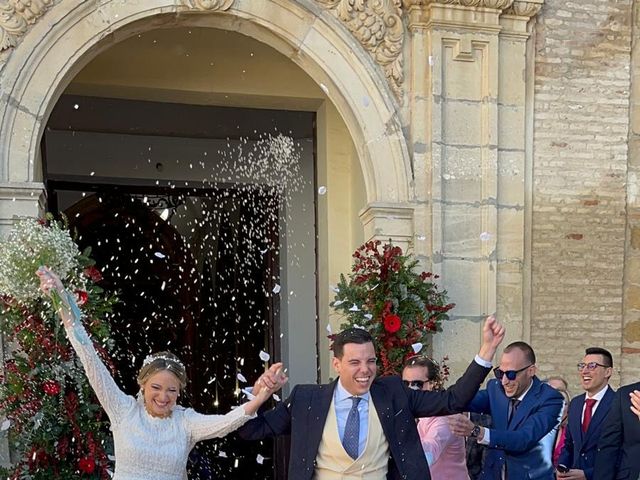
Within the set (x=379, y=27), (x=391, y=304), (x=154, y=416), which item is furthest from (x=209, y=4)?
(x=154, y=416)

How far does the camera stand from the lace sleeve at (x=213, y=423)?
4.10 meters

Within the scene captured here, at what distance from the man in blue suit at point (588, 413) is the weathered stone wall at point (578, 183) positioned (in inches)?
91.1

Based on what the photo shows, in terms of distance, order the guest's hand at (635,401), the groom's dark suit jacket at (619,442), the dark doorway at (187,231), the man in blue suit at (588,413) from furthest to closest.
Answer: the dark doorway at (187,231) → the man in blue suit at (588,413) → the groom's dark suit jacket at (619,442) → the guest's hand at (635,401)

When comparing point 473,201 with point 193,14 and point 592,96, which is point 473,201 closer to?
point 592,96

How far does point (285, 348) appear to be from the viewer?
11.2 meters

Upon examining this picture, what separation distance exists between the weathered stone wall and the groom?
14.0 ft

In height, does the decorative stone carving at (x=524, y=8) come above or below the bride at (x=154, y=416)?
above

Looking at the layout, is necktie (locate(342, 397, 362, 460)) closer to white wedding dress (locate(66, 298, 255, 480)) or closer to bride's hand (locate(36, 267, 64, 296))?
white wedding dress (locate(66, 298, 255, 480))

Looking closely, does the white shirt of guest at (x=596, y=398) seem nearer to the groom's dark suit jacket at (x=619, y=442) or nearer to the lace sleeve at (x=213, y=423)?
the groom's dark suit jacket at (x=619, y=442)

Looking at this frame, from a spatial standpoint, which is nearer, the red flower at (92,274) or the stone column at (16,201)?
the red flower at (92,274)

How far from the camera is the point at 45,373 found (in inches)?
245

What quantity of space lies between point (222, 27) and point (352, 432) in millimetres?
4686

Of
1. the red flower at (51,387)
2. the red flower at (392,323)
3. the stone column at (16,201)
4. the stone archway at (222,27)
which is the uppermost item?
the stone archway at (222,27)

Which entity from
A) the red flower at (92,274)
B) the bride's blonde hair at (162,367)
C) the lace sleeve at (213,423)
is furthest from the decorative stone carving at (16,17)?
the lace sleeve at (213,423)
